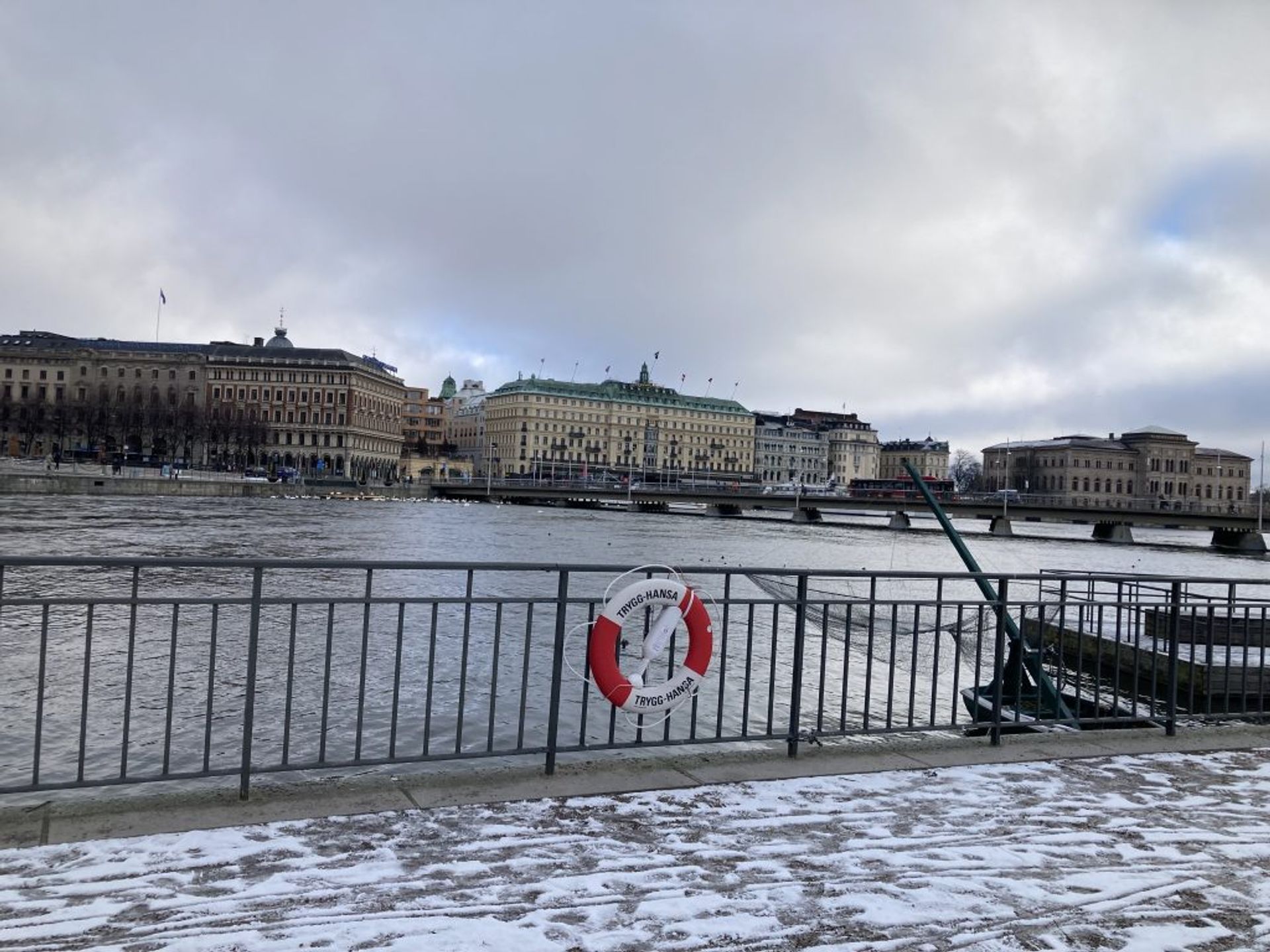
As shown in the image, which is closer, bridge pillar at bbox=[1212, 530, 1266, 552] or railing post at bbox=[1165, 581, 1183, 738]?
railing post at bbox=[1165, 581, 1183, 738]

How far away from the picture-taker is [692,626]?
609cm

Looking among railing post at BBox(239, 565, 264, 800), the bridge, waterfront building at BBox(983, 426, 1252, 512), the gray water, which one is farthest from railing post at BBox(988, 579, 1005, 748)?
waterfront building at BBox(983, 426, 1252, 512)

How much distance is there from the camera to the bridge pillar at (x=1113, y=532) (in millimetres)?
76875

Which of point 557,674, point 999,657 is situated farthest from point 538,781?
point 999,657

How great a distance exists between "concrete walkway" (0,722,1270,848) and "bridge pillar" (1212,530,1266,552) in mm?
73095

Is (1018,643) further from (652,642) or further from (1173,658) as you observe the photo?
(652,642)

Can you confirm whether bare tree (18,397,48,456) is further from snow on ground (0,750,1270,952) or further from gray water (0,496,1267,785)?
snow on ground (0,750,1270,952)

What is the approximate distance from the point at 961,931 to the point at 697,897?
1079 millimetres

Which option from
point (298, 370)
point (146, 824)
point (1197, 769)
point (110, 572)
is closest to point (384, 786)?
point (146, 824)

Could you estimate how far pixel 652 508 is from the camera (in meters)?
124

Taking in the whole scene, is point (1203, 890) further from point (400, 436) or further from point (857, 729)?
point (400, 436)

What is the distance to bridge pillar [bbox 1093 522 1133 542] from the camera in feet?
252

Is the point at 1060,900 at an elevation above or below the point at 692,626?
below

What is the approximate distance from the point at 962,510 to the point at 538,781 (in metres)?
80.4
